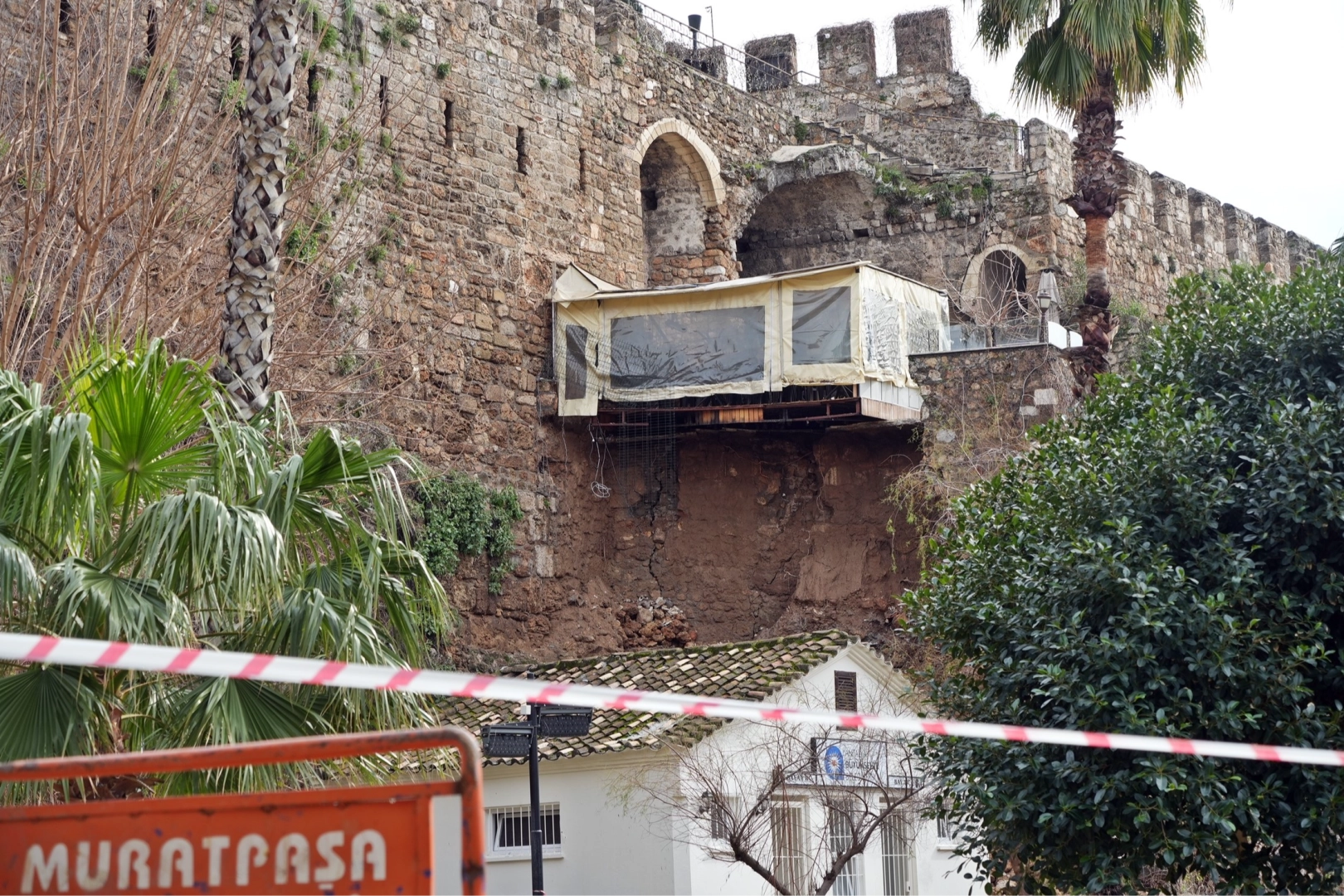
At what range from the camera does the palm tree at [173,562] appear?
592 cm

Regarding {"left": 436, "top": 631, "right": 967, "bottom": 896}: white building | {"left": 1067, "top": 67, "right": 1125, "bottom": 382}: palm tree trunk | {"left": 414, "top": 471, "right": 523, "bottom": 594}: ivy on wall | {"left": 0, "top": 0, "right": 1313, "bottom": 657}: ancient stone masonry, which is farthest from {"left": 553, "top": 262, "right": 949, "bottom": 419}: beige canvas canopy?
{"left": 436, "top": 631, "right": 967, "bottom": 896}: white building

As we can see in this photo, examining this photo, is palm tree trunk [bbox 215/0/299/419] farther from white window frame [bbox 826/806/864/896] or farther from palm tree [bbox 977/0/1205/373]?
palm tree [bbox 977/0/1205/373]

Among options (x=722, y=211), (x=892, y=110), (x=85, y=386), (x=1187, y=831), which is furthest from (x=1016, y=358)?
(x=85, y=386)

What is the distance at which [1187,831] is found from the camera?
7340 mm

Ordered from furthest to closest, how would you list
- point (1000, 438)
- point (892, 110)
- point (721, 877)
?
point (892, 110) < point (1000, 438) < point (721, 877)

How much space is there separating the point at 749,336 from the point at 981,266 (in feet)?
18.3

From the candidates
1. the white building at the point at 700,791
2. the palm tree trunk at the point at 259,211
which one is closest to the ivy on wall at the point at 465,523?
the white building at the point at 700,791

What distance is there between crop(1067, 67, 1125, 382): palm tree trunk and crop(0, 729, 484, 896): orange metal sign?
1281cm

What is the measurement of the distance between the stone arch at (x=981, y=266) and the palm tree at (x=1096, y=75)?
584 centimetres

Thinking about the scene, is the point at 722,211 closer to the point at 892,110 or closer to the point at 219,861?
the point at 892,110

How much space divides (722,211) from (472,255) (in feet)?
13.6

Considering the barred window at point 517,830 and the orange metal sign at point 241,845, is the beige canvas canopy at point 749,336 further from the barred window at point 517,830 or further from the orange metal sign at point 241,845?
the orange metal sign at point 241,845

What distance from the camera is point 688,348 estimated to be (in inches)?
699

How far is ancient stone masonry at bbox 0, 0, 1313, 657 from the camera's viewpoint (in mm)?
16625
